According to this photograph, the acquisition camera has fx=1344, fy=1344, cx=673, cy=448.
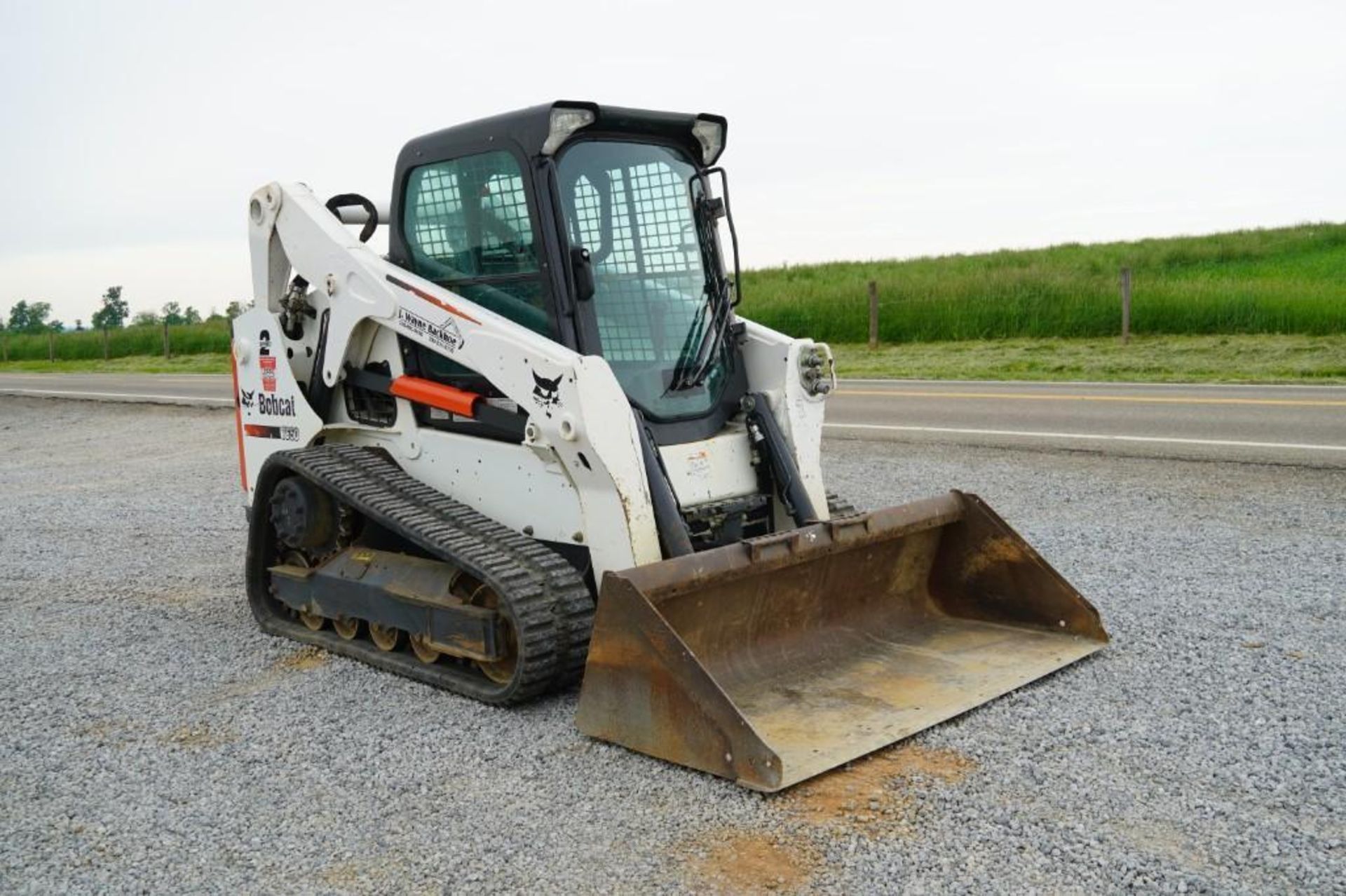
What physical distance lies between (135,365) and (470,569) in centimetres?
3183

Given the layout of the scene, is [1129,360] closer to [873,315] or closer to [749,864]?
[873,315]

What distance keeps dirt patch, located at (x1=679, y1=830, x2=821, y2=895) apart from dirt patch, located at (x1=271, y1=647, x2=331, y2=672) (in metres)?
2.77

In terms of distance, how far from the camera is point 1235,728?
488 centimetres

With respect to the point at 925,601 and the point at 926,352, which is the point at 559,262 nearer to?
the point at 925,601

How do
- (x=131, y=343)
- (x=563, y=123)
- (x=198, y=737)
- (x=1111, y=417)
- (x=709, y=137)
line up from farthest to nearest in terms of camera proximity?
(x=131, y=343) → (x=1111, y=417) → (x=709, y=137) → (x=563, y=123) → (x=198, y=737)

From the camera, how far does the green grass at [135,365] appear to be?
3032 cm

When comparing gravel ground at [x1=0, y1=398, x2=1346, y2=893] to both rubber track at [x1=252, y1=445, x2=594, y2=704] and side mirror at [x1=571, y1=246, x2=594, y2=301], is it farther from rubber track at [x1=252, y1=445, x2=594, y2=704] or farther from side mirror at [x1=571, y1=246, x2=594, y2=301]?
side mirror at [x1=571, y1=246, x2=594, y2=301]

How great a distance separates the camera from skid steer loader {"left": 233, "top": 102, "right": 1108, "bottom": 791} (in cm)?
530

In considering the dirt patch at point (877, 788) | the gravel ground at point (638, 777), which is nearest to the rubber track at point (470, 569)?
the gravel ground at point (638, 777)

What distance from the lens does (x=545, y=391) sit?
5512 millimetres

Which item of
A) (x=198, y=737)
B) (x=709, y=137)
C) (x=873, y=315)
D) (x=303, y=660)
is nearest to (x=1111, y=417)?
(x=709, y=137)

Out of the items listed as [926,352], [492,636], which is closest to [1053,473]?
[492,636]

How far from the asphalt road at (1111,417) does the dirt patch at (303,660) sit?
25.1 ft

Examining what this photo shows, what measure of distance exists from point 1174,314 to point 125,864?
22358 mm
